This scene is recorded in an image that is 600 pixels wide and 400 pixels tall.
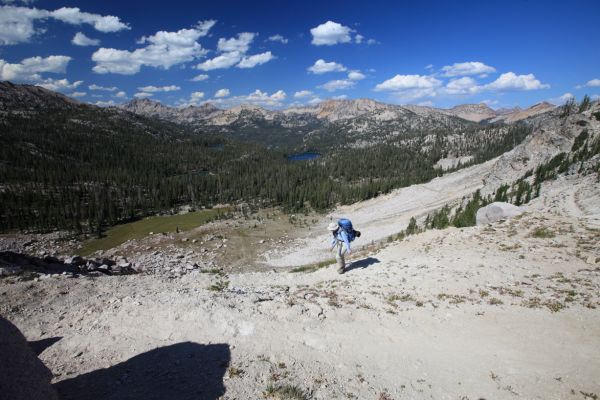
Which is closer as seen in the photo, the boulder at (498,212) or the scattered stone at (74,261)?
the scattered stone at (74,261)

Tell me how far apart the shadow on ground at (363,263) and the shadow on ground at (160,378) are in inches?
583

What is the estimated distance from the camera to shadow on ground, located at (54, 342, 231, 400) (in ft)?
29.3

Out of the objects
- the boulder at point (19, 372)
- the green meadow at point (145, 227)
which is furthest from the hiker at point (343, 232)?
the green meadow at point (145, 227)

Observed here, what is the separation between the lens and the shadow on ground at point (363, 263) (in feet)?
79.6

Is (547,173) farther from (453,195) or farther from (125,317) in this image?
(125,317)

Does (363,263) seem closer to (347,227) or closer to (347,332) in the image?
(347,227)

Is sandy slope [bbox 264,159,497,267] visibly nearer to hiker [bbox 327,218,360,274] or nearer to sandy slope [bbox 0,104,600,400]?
hiker [bbox 327,218,360,274]

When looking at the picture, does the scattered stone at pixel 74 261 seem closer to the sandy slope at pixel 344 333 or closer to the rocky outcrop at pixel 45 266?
the rocky outcrop at pixel 45 266

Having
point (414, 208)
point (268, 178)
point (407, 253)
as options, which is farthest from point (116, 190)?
point (407, 253)

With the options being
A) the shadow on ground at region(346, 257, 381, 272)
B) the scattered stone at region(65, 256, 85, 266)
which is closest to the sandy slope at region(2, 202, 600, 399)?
the shadow on ground at region(346, 257, 381, 272)

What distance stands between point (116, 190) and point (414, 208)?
142m

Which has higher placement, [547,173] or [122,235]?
[547,173]

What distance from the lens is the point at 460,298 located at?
16031mm

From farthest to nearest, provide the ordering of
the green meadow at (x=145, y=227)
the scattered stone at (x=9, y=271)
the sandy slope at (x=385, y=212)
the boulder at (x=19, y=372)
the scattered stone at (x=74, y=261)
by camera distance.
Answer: the green meadow at (x=145, y=227) → the sandy slope at (x=385, y=212) → the scattered stone at (x=74, y=261) → the scattered stone at (x=9, y=271) → the boulder at (x=19, y=372)
